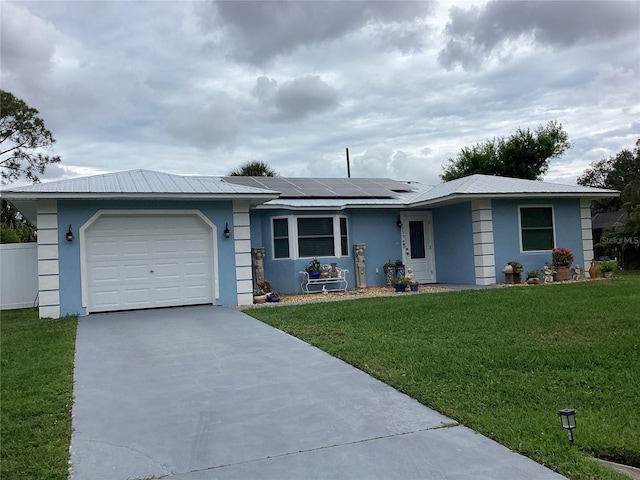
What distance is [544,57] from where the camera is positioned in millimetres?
13297

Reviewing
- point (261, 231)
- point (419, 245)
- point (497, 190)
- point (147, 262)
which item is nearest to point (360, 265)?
point (419, 245)

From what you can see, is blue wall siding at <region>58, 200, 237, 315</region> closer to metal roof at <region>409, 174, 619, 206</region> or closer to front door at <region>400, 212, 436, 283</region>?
metal roof at <region>409, 174, 619, 206</region>

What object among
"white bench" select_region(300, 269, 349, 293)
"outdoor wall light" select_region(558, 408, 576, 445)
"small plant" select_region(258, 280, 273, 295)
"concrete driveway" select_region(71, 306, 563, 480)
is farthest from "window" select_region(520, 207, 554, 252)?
"outdoor wall light" select_region(558, 408, 576, 445)

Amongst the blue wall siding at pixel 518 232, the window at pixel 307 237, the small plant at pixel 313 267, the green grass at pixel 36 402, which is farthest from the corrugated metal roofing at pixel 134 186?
the blue wall siding at pixel 518 232

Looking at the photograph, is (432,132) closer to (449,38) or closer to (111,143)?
(449,38)

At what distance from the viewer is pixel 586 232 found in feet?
51.2

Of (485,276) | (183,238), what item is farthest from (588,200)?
(183,238)

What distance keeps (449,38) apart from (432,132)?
31.2 ft

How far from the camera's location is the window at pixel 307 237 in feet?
47.3

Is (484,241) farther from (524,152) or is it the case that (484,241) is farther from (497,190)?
(524,152)

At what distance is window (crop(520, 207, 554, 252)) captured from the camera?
48.9 feet

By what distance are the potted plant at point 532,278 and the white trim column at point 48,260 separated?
39.6ft

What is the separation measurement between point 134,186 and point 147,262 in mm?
1737

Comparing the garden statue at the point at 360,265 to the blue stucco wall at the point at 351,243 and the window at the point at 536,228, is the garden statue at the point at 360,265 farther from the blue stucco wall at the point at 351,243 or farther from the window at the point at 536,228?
the window at the point at 536,228
